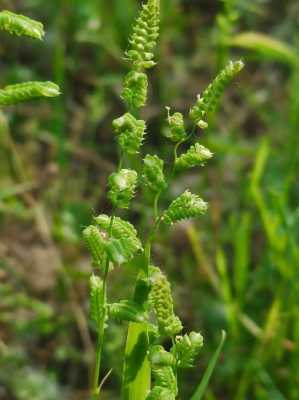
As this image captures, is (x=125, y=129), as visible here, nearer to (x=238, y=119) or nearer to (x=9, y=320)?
(x=9, y=320)

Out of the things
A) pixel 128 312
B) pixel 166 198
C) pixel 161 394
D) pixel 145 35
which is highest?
pixel 166 198

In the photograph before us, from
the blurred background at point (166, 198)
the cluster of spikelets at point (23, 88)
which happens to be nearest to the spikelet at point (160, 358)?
the cluster of spikelets at point (23, 88)

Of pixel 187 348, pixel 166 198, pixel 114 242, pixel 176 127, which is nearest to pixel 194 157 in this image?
pixel 176 127

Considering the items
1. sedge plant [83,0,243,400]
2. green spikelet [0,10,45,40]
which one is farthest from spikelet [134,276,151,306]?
green spikelet [0,10,45,40]

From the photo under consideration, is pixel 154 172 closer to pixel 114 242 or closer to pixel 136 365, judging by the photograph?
pixel 114 242

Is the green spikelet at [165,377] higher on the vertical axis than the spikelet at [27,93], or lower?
lower

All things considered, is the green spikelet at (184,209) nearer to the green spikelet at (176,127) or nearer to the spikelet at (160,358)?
the green spikelet at (176,127)
